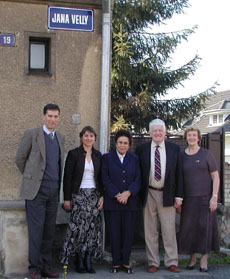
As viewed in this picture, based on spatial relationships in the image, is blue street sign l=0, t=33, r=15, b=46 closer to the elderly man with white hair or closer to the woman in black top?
the woman in black top

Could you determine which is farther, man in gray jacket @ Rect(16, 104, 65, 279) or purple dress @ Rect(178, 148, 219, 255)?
purple dress @ Rect(178, 148, 219, 255)

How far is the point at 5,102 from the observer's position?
552 cm

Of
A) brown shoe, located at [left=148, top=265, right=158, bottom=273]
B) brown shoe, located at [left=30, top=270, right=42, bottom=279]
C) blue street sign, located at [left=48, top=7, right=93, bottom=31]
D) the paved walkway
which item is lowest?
the paved walkway

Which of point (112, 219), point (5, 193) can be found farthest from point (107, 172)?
point (5, 193)

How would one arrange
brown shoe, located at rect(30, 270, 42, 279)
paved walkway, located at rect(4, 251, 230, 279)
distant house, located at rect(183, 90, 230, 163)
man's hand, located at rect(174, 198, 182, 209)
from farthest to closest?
distant house, located at rect(183, 90, 230, 163), man's hand, located at rect(174, 198, 182, 209), paved walkway, located at rect(4, 251, 230, 279), brown shoe, located at rect(30, 270, 42, 279)

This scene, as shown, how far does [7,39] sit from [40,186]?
2034 millimetres

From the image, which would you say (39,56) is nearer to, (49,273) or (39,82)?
(39,82)

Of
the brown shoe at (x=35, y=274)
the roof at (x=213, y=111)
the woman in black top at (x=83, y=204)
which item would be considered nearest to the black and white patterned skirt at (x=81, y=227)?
the woman in black top at (x=83, y=204)

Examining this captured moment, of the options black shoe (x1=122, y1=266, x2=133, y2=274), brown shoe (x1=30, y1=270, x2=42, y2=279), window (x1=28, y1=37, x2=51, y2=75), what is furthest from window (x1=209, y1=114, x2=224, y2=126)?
brown shoe (x1=30, y1=270, x2=42, y2=279)

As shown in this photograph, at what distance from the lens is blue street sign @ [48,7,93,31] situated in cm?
569

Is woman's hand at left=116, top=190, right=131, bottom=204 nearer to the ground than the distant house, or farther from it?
nearer to the ground

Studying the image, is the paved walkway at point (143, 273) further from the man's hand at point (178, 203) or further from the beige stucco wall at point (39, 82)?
the beige stucco wall at point (39, 82)

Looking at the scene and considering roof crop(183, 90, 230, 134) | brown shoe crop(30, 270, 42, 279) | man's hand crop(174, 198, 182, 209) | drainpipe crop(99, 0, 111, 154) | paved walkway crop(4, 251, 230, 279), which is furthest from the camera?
roof crop(183, 90, 230, 134)

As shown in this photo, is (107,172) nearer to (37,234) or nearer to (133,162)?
(133,162)
